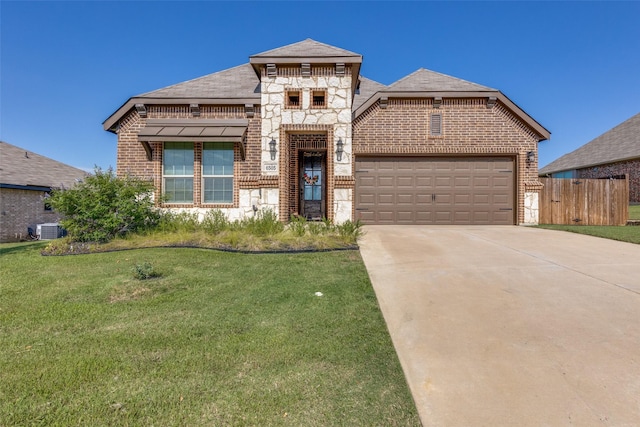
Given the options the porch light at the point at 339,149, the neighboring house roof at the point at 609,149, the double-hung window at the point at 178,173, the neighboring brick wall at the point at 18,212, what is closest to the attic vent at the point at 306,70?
the porch light at the point at 339,149

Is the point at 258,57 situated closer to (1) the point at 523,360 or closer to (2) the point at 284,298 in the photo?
(2) the point at 284,298

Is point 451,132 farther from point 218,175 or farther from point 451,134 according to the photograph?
point 218,175

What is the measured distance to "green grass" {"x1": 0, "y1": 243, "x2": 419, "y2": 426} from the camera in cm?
198

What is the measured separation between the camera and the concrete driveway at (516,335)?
2.04 metres

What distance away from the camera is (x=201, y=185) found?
9836 mm

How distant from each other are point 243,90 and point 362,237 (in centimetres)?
679

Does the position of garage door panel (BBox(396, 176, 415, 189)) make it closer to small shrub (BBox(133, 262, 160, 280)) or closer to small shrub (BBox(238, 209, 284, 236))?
small shrub (BBox(238, 209, 284, 236))

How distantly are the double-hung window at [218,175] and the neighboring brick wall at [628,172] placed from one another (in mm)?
22824

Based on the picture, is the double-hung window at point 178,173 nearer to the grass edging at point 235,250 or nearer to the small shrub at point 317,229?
the grass edging at point 235,250

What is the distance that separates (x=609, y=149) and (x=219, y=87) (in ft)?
83.3

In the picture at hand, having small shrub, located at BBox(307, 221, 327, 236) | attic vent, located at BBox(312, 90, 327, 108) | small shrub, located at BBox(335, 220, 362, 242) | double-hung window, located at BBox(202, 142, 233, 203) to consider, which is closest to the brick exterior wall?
attic vent, located at BBox(312, 90, 327, 108)

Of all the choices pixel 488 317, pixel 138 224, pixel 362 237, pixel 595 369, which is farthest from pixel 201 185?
pixel 595 369

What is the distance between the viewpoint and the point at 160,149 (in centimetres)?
977

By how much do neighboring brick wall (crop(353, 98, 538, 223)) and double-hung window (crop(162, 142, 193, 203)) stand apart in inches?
231
